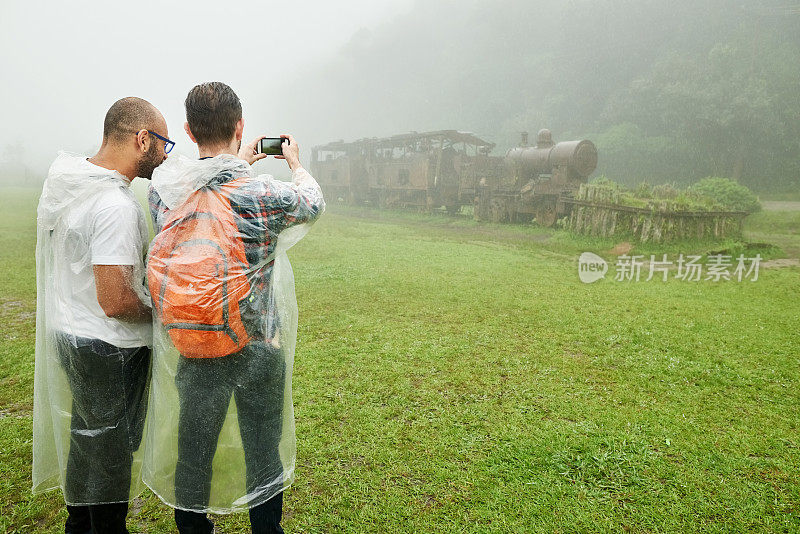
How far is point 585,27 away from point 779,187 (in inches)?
705

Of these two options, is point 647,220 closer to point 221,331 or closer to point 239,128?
point 239,128

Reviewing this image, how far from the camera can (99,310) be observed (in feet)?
6.10

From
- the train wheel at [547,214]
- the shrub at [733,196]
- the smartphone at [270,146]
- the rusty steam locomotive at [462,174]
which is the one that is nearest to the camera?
the smartphone at [270,146]

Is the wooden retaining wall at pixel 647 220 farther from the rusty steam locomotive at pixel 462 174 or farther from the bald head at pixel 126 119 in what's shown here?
the bald head at pixel 126 119

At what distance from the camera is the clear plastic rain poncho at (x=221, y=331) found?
1673mm

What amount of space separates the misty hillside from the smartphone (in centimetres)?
2817

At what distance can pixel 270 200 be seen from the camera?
5.73ft

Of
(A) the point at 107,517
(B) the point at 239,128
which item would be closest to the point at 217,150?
(B) the point at 239,128

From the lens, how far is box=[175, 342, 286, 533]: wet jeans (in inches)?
69.0

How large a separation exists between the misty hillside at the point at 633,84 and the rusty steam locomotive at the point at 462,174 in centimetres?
1077

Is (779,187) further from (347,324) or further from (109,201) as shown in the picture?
(109,201)

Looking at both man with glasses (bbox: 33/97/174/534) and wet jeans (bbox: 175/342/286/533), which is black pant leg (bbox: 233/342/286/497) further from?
man with glasses (bbox: 33/97/174/534)

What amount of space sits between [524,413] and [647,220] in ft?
33.3

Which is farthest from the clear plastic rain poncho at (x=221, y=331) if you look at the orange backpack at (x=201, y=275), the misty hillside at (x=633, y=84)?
the misty hillside at (x=633, y=84)
